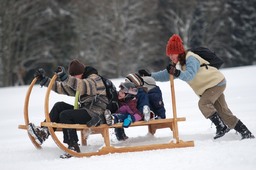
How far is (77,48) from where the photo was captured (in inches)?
1138

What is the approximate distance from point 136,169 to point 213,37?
3087 cm

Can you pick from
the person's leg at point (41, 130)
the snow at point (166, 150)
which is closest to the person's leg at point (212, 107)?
the snow at point (166, 150)

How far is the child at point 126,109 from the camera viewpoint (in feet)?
18.9

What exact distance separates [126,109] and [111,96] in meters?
0.29

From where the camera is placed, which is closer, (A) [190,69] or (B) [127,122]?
(B) [127,122]

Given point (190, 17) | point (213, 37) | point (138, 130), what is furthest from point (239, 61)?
point (138, 130)

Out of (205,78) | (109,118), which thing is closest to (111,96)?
(109,118)

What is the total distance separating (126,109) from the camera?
6.11 meters

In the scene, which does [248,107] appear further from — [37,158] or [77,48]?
[77,48]

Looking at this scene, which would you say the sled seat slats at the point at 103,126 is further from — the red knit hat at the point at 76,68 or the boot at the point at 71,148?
the red knit hat at the point at 76,68

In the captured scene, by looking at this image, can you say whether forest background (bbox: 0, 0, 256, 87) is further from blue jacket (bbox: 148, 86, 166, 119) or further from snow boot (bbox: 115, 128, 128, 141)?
blue jacket (bbox: 148, 86, 166, 119)

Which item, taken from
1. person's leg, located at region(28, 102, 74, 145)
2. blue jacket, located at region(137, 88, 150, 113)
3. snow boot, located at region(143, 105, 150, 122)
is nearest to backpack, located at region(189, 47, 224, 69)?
blue jacket, located at region(137, 88, 150, 113)

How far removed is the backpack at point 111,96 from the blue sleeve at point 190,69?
1.02 metres

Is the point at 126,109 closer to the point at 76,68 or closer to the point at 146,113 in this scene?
the point at 146,113
